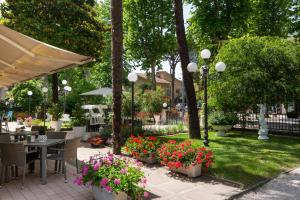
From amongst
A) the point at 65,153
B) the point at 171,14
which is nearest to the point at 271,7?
the point at 171,14

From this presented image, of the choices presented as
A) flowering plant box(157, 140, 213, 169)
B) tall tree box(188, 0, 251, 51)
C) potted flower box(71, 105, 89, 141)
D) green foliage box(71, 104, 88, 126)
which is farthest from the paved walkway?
tall tree box(188, 0, 251, 51)

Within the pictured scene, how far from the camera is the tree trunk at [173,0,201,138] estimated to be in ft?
36.5

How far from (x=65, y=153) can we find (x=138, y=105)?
14.2 m

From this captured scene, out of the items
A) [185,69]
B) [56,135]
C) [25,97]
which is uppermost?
[185,69]

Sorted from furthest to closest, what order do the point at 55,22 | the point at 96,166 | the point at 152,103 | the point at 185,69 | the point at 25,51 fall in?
1. the point at 152,103
2. the point at 55,22
3. the point at 185,69
4. the point at 25,51
5. the point at 96,166

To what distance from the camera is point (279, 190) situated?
5.61 metres

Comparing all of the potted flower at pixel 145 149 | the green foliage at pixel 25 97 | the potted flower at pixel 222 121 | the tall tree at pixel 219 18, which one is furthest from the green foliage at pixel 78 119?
the green foliage at pixel 25 97

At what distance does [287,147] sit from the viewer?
32.2 feet

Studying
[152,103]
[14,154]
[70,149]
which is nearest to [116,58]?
[70,149]

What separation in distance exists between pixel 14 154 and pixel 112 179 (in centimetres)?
257

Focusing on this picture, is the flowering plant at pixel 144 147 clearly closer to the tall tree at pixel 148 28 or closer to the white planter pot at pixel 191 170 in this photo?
the white planter pot at pixel 191 170

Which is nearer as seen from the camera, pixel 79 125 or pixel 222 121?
pixel 79 125

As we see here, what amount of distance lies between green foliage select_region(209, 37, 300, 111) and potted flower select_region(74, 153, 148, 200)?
8.69 metres

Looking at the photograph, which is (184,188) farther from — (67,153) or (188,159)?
(67,153)
